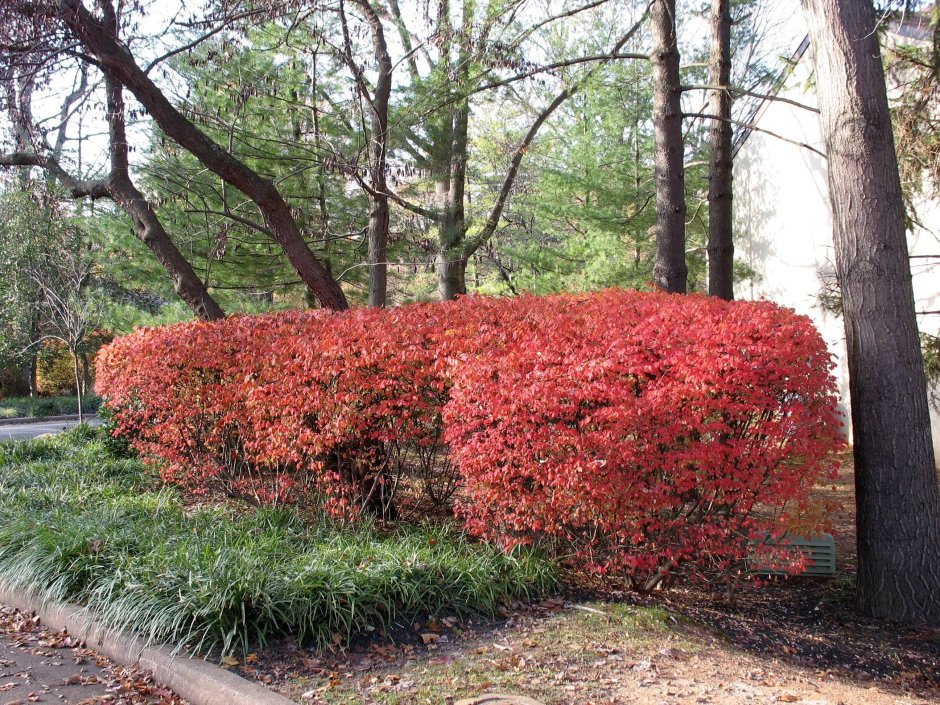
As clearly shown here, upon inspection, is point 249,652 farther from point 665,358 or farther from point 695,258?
point 695,258

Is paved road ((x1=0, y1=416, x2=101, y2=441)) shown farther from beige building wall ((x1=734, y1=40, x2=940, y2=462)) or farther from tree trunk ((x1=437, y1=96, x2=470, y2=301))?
beige building wall ((x1=734, y1=40, x2=940, y2=462))

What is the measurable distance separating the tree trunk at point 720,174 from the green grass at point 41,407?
1745 centimetres

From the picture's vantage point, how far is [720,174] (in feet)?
30.3

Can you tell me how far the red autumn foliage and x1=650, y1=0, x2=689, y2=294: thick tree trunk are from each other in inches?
67.5

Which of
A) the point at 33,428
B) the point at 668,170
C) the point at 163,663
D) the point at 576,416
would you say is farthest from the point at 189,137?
the point at 33,428

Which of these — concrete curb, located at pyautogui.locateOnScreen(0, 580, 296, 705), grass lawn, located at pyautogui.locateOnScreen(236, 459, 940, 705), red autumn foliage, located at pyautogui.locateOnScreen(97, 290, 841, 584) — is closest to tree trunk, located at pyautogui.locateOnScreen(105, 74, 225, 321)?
red autumn foliage, located at pyautogui.locateOnScreen(97, 290, 841, 584)

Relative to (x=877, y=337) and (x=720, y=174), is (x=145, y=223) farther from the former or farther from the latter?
(x=877, y=337)

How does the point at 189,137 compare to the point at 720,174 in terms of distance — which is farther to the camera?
the point at 720,174

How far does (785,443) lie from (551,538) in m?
1.70

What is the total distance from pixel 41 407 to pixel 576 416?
20699 mm

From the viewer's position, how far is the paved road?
51.9 feet

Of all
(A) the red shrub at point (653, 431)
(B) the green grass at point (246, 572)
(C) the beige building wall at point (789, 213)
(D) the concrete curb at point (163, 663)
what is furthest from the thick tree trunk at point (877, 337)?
(C) the beige building wall at point (789, 213)

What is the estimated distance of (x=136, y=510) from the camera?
666 centimetres

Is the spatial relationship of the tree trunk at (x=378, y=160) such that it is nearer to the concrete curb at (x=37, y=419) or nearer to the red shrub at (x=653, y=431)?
the red shrub at (x=653, y=431)
